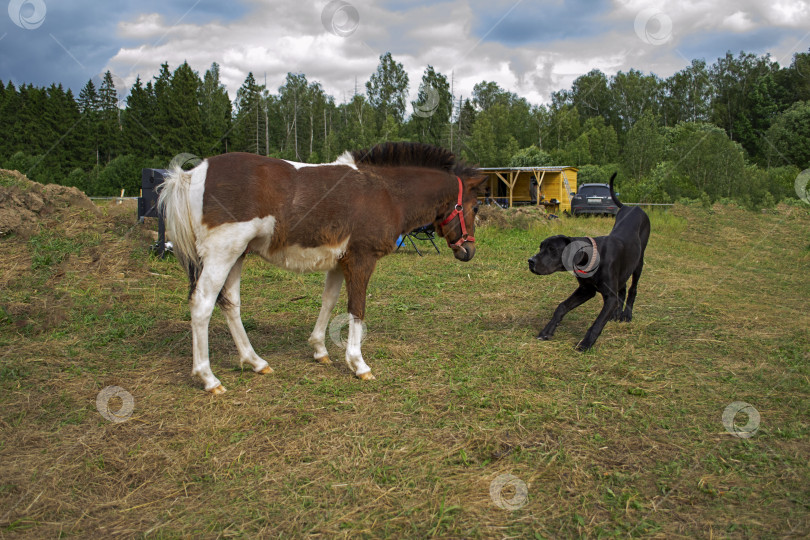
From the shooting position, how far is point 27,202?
999cm

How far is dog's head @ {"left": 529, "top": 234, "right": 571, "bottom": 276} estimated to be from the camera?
586 centimetres

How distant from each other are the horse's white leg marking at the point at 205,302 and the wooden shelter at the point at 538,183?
2498 cm

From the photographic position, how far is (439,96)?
41812mm

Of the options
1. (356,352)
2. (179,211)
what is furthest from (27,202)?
(356,352)

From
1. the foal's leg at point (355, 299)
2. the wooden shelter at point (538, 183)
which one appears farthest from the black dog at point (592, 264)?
the wooden shelter at point (538, 183)

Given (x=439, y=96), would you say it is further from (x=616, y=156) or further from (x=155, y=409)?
(x=155, y=409)

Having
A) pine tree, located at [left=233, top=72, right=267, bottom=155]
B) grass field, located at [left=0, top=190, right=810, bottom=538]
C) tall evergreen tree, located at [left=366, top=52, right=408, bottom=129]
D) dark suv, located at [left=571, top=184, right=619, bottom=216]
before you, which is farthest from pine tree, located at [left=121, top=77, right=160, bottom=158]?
grass field, located at [left=0, top=190, right=810, bottom=538]

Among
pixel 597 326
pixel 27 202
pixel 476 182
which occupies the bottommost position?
pixel 597 326

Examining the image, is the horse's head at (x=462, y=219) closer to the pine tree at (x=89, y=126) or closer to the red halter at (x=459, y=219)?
the red halter at (x=459, y=219)

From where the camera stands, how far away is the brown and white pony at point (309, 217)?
4531 mm

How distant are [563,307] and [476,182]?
72.0 inches

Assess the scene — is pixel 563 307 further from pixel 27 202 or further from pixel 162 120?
pixel 162 120

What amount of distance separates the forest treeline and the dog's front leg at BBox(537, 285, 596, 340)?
20034mm

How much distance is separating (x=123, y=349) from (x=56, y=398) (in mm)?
1348
